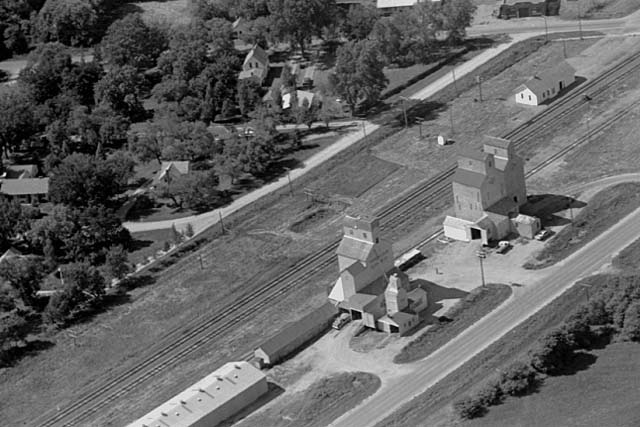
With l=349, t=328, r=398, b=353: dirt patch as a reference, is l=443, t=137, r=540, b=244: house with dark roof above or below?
above

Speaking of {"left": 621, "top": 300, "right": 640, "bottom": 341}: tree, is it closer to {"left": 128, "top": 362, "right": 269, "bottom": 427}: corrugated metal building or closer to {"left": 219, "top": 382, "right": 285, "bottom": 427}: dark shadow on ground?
{"left": 219, "top": 382, "right": 285, "bottom": 427}: dark shadow on ground

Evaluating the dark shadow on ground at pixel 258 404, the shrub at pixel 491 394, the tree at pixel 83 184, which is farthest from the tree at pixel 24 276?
the shrub at pixel 491 394

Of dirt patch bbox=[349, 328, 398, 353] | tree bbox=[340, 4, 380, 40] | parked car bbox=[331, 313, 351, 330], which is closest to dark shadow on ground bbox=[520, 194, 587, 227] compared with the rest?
dirt patch bbox=[349, 328, 398, 353]

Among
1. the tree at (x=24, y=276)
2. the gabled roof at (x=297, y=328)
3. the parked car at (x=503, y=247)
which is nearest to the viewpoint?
the gabled roof at (x=297, y=328)

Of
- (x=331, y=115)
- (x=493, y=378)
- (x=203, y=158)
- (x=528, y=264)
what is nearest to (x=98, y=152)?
(x=203, y=158)

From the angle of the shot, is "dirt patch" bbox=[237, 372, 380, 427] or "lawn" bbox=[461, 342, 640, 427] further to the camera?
"dirt patch" bbox=[237, 372, 380, 427]

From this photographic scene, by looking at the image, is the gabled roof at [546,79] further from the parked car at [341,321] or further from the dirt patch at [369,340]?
the dirt patch at [369,340]

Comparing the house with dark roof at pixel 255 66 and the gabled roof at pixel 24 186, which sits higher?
the house with dark roof at pixel 255 66
